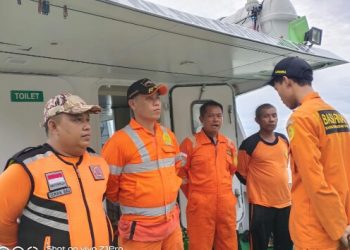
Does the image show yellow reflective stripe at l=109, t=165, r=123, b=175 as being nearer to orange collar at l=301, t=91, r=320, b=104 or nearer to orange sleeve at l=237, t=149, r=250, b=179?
orange collar at l=301, t=91, r=320, b=104

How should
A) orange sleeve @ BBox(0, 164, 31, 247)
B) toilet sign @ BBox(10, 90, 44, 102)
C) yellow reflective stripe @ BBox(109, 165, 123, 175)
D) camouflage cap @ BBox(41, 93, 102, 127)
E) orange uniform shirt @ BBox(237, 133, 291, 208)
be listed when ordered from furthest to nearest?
orange uniform shirt @ BBox(237, 133, 291, 208), toilet sign @ BBox(10, 90, 44, 102), yellow reflective stripe @ BBox(109, 165, 123, 175), camouflage cap @ BBox(41, 93, 102, 127), orange sleeve @ BBox(0, 164, 31, 247)

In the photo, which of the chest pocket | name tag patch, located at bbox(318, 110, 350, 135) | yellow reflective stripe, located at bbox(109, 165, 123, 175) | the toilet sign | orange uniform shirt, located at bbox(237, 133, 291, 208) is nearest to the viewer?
name tag patch, located at bbox(318, 110, 350, 135)

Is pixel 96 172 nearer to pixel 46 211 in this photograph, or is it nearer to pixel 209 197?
pixel 46 211

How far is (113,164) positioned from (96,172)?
1.66 ft

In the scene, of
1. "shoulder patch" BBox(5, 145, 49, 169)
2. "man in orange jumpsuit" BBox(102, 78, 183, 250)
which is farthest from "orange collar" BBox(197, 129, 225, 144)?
"shoulder patch" BBox(5, 145, 49, 169)

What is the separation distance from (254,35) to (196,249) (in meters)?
1.93

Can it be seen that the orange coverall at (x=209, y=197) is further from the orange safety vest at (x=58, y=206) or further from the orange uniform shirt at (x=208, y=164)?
the orange safety vest at (x=58, y=206)

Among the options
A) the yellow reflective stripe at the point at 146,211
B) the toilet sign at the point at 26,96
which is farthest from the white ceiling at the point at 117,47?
the yellow reflective stripe at the point at 146,211

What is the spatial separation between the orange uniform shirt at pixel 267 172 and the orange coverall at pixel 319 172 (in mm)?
1510

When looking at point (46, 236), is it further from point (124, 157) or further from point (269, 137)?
point (269, 137)

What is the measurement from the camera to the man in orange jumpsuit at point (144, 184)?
7.93ft

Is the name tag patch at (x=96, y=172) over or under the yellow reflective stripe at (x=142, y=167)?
over

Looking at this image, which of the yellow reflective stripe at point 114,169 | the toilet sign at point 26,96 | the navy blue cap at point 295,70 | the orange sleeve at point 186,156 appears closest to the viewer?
the navy blue cap at point 295,70

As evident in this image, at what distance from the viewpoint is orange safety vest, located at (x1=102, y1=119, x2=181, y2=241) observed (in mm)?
2416
